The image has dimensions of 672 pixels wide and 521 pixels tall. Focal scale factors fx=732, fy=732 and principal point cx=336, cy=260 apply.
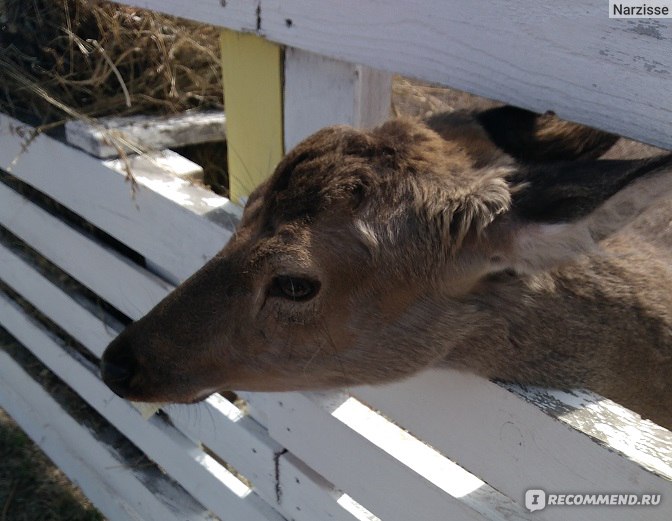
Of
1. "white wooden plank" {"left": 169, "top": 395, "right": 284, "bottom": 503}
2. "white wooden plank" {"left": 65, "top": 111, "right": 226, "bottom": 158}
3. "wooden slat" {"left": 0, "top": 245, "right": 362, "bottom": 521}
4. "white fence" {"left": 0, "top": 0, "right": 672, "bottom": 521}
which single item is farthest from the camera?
"white wooden plank" {"left": 65, "top": 111, "right": 226, "bottom": 158}

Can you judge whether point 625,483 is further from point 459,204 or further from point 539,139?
point 539,139

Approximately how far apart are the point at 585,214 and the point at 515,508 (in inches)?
36.9

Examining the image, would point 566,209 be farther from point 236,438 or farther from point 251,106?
point 236,438

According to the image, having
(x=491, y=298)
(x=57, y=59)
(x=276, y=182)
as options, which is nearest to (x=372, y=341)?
(x=491, y=298)

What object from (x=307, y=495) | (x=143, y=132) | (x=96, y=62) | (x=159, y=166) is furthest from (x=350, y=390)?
(x=96, y=62)

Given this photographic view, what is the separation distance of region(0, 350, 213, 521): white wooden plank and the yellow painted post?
184 centimetres

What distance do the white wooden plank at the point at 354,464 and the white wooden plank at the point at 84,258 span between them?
0.83 meters

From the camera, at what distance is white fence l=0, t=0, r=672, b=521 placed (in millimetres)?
1703

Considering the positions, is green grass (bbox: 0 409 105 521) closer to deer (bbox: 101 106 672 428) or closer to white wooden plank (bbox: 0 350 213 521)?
white wooden plank (bbox: 0 350 213 521)

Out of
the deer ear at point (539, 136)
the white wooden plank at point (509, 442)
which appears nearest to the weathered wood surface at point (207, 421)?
the white wooden plank at point (509, 442)

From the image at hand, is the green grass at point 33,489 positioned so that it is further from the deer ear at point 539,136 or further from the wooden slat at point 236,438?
the deer ear at point 539,136

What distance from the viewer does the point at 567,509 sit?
75.2 inches

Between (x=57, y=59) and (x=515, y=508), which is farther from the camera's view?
(x=57, y=59)

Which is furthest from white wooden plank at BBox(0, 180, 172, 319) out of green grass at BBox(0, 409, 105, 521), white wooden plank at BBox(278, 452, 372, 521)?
green grass at BBox(0, 409, 105, 521)
